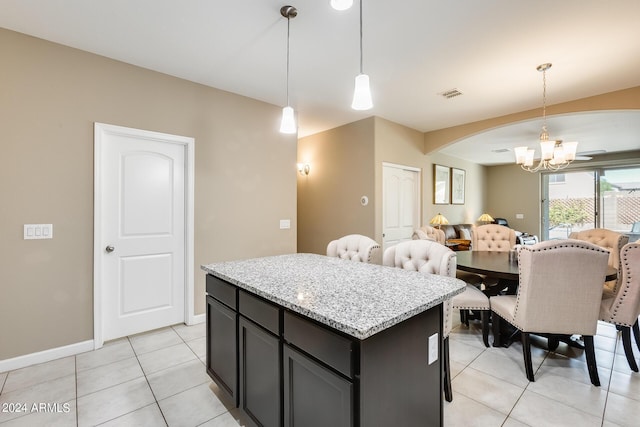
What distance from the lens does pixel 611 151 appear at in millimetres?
6582

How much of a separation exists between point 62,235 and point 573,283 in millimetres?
4119

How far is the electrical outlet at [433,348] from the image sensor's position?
1.33m

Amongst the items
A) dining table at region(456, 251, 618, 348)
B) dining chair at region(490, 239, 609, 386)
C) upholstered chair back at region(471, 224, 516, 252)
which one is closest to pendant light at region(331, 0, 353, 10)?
dining chair at region(490, 239, 609, 386)

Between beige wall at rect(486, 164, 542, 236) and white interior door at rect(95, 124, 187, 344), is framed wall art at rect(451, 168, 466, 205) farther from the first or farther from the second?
white interior door at rect(95, 124, 187, 344)

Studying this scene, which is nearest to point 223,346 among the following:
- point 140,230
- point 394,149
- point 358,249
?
point 358,249

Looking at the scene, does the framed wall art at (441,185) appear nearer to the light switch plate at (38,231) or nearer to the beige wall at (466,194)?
the beige wall at (466,194)

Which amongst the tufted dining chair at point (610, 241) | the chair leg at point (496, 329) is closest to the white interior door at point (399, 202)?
the chair leg at point (496, 329)

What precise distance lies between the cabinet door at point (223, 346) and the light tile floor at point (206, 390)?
204mm

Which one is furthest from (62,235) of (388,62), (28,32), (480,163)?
(480,163)

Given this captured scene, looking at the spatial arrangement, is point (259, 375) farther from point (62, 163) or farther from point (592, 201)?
point (592, 201)

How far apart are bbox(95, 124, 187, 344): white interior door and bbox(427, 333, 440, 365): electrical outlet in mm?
2808

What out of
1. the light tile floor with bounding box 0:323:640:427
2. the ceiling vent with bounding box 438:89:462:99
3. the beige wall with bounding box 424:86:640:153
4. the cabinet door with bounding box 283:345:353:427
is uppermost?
the ceiling vent with bounding box 438:89:462:99

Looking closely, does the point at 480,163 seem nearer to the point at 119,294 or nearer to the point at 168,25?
the point at 168,25

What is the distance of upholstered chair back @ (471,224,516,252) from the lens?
3.88 metres
